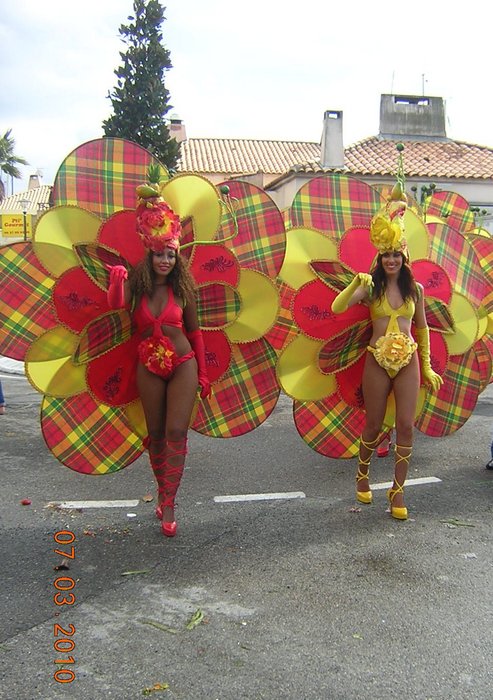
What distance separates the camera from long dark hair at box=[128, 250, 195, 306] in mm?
3380

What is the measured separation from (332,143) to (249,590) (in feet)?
64.8

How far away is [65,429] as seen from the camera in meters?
3.59

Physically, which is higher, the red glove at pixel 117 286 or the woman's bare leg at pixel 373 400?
the red glove at pixel 117 286

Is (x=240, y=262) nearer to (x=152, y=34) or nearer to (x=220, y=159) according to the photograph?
(x=152, y=34)

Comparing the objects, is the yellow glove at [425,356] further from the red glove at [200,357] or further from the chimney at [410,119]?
the chimney at [410,119]

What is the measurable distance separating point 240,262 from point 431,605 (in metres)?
2.12

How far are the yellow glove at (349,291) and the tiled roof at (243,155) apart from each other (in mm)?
24242

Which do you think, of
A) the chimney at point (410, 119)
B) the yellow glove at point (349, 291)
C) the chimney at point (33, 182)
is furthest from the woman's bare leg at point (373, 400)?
the chimney at point (33, 182)

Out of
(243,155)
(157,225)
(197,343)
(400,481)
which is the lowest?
(400,481)

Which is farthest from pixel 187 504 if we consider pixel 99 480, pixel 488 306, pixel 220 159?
pixel 220 159

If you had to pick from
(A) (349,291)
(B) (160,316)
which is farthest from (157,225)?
(A) (349,291)

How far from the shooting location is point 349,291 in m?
3.67

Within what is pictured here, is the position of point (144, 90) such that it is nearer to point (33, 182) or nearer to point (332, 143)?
point (332, 143)
